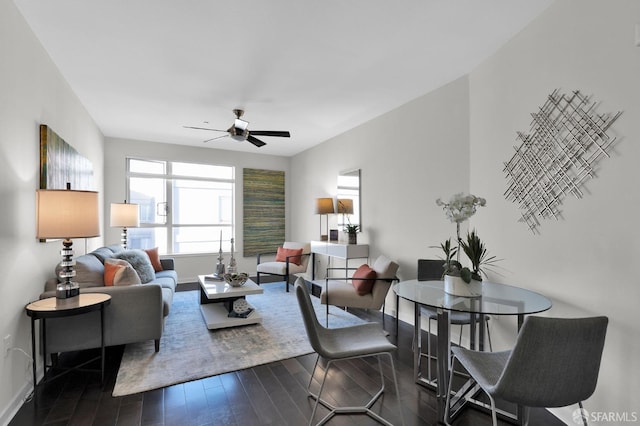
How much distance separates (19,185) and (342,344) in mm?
2512

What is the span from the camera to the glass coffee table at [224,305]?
3.52 meters

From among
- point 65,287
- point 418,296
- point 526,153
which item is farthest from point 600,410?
point 65,287

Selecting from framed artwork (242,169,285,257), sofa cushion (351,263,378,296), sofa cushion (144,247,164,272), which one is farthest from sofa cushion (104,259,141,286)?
framed artwork (242,169,285,257)

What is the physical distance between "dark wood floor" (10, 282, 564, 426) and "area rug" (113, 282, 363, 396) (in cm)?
11

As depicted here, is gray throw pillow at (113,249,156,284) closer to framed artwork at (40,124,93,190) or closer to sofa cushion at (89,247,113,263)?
sofa cushion at (89,247,113,263)

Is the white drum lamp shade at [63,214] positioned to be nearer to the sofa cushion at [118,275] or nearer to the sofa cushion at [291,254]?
the sofa cushion at [118,275]

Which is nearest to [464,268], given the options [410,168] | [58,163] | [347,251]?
[410,168]

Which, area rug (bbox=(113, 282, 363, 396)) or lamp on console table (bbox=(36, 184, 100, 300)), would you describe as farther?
area rug (bbox=(113, 282, 363, 396))

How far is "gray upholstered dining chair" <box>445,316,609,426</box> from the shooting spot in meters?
1.32

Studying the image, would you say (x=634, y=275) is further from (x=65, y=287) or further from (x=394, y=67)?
(x=65, y=287)

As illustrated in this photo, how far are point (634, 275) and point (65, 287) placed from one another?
12.1ft

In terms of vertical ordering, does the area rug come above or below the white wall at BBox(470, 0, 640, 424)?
below

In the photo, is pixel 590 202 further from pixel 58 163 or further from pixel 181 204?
pixel 181 204

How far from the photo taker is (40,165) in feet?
8.46
